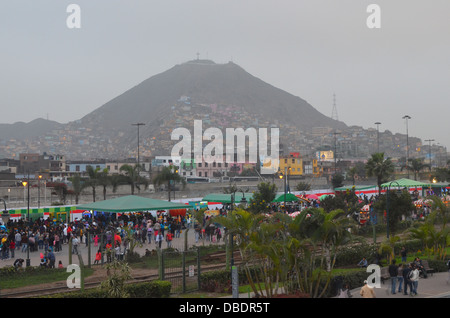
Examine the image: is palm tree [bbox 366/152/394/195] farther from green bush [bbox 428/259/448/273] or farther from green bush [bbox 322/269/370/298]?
green bush [bbox 322/269/370/298]

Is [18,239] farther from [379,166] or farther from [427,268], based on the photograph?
[379,166]

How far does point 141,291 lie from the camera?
15.5 metres

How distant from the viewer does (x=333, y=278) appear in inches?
623

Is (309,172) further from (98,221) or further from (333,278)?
(333,278)

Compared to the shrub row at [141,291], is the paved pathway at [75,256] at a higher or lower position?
lower

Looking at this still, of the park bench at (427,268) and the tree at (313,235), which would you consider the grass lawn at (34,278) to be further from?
the park bench at (427,268)

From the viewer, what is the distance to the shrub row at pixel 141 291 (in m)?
14.6

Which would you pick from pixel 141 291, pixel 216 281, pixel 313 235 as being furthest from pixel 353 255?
pixel 141 291

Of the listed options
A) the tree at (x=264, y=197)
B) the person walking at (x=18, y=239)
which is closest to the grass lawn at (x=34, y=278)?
the person walking at (x=18, y=239)

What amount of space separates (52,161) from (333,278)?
399ft

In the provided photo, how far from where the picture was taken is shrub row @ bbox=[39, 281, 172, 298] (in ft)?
47.9

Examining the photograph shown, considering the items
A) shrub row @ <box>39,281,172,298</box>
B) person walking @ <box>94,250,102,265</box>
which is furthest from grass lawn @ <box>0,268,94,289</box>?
shrub row @ <box>39,281,172,298</box>
